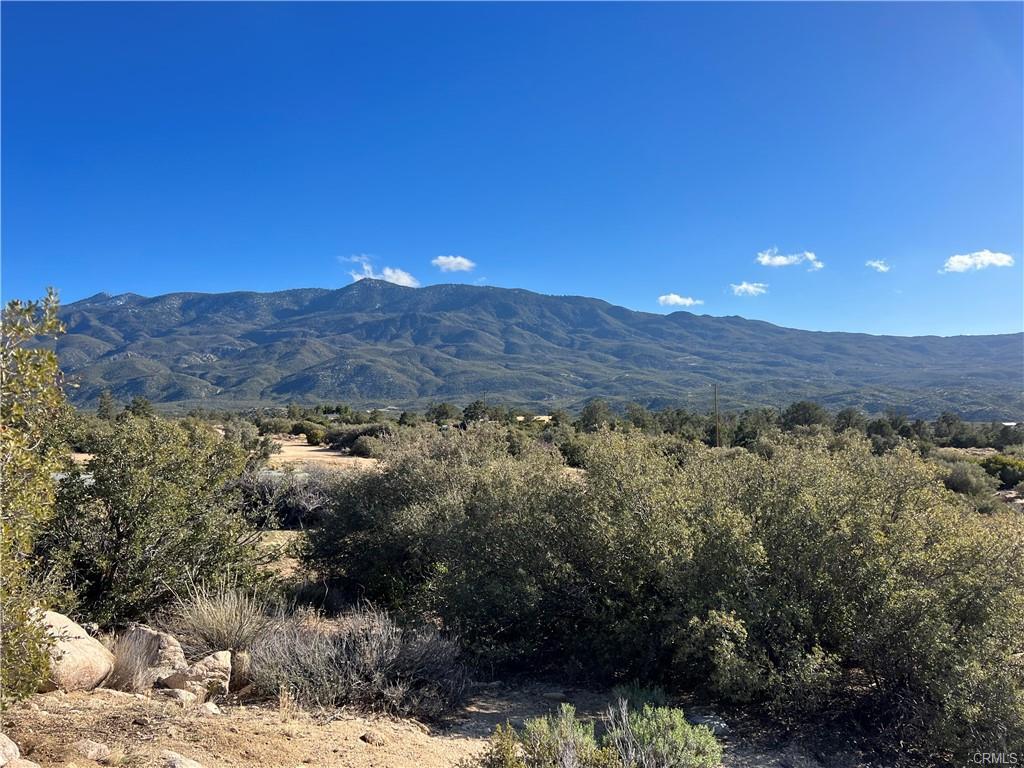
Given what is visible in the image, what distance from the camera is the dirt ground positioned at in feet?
13.5

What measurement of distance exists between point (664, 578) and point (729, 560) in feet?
2.63

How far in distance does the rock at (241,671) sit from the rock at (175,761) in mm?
2097

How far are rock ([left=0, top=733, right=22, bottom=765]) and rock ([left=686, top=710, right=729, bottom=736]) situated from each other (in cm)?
546

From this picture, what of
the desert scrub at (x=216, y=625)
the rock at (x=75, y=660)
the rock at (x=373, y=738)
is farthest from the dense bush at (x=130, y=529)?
the rock at (x=373, y=738)

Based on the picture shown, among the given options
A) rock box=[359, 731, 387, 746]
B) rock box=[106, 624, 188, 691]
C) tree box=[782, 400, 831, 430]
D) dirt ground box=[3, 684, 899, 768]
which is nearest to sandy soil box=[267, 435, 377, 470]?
rock box=[106, 624, 188, 691]

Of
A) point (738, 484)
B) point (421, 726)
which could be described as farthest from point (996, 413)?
point (421, 726)

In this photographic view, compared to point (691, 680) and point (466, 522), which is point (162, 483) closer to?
point (466, 522)

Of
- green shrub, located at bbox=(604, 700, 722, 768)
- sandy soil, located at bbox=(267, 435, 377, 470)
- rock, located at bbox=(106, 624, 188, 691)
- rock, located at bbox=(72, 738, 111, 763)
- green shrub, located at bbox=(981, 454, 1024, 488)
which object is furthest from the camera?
sandy soil, located at bbox=(267, 435, 377, 470)

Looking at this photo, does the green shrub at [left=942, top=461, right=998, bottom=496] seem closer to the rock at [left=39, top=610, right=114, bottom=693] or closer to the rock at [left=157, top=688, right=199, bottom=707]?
the rock at [left=157, top=688, right=199, bottom=707]

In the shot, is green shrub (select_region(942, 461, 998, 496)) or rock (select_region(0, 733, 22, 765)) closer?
rock (select_region(0, 733, 22, 765))

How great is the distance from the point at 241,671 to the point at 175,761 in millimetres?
2352

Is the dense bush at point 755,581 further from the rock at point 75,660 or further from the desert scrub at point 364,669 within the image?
the rock at point 75,660

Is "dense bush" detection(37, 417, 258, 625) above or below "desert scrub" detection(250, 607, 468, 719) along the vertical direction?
above

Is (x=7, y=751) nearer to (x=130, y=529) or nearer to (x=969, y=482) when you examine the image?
(x=130, y=529)
